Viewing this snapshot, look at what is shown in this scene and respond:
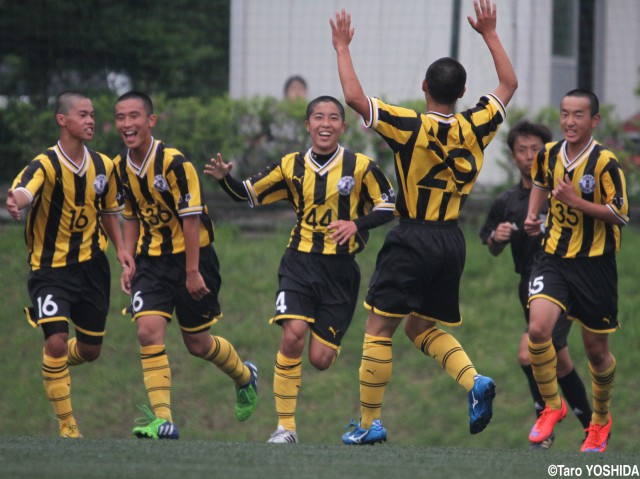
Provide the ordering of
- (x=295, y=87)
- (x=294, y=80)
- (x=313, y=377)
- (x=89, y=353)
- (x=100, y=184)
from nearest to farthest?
(x=100, y=184) → (x=89, y=353) → (x=313, y=377) → (x=294, y=80) → (x=295, y=87)

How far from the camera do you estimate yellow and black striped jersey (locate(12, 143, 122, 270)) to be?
7152 millimetres

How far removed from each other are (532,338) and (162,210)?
2.42m

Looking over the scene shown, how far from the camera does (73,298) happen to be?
7.20 metres

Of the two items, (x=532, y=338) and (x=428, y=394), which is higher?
(x=532, y=338)

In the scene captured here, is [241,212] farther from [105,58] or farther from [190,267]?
[190,267]

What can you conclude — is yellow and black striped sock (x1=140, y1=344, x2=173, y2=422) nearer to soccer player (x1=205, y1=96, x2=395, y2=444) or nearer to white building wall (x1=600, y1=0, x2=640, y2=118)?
soccer player (x1=205, y1=96, x2=395, y2=444)

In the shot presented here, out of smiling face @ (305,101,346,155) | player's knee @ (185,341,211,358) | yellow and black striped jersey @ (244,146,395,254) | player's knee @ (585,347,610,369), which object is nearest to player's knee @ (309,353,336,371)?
yellow and black striped jersey @ (244,146,395,254)

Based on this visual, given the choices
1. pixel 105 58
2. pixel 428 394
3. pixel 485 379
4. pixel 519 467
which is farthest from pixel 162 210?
pixel 105 58

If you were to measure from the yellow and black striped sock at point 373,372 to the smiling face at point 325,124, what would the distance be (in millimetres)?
1298

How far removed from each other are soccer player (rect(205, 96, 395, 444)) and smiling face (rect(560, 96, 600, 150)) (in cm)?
115

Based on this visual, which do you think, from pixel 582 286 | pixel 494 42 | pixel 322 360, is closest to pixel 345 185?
pixel 322 360

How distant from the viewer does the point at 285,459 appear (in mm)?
5352

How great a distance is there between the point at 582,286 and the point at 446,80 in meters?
1.60

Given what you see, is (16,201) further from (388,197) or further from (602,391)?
(602,391)
